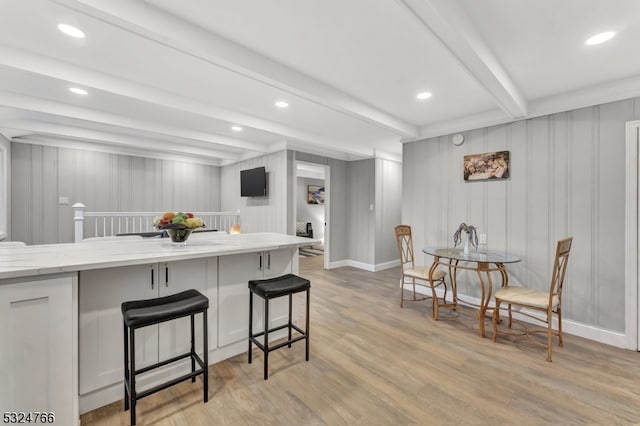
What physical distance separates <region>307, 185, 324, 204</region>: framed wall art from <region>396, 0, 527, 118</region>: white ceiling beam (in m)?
7.12

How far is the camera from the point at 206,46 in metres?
1.85

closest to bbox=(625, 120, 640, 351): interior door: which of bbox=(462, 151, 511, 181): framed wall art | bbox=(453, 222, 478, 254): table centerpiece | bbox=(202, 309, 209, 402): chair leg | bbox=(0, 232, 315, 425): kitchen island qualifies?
bbox=(462, 151, 511, 181): framed wall art

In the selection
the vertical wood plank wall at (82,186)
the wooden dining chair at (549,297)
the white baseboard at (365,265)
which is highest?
the vertical wood plank wall at (82,186)

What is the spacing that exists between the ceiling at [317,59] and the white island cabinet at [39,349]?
1.46 m

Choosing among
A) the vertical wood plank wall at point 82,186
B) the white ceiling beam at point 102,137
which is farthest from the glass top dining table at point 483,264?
the vertical wood plank wall at point 82,186

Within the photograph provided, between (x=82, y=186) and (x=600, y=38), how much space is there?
7.14m

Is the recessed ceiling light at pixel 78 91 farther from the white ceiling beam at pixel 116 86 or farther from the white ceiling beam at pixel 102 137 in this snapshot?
the white ceiling beam at pixel 102 137

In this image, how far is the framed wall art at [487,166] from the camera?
3212mm

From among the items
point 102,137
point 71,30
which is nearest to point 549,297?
point 71,30

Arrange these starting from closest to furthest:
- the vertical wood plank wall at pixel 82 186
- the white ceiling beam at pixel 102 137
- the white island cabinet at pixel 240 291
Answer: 1. the white island cabinet at pixel 240 291
2. the white ceiling beam at pixel 102 137
3. the vertical wood plank wall at pixel 82 186

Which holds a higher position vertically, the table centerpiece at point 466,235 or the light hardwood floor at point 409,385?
the table centerpiece at point 466,235

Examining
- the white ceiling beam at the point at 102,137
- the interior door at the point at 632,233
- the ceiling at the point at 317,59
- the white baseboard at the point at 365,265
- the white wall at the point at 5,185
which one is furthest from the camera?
the white baseboard at the point at 365,265

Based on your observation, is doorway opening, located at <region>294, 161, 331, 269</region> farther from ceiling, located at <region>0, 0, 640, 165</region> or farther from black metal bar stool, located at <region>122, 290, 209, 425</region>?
black metal bar stool, located at <region>122, 290, 209, 425</region>

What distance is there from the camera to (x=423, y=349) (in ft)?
8.00
